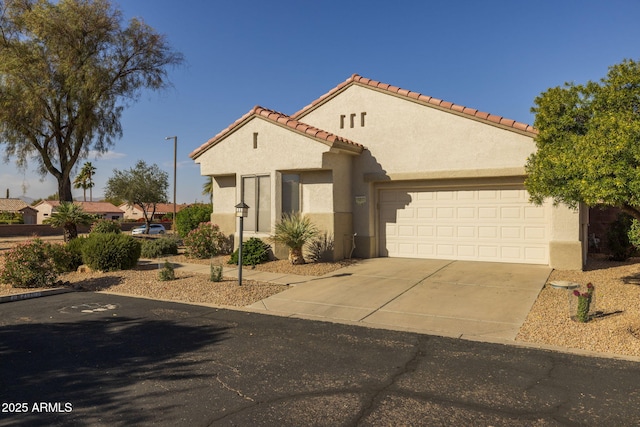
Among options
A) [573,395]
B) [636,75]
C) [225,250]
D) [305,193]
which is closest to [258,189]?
[305,193]

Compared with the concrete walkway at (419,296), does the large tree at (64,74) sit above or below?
above

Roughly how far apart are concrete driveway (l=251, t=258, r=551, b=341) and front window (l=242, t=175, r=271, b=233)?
11.7ft

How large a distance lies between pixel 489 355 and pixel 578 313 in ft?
7.60

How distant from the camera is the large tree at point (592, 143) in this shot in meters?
6.73

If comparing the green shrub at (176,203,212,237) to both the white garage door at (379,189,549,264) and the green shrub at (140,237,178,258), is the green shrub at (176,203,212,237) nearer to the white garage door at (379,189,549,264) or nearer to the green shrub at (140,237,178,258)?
the green shrub at (140,237,178,258)

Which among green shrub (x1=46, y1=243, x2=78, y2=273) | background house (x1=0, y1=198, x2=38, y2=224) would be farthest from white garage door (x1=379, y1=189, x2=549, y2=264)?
background house (x1=0, y1=198, x2=38, y2=224)

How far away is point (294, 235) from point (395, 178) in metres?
4.04

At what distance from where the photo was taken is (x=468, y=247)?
529 inches

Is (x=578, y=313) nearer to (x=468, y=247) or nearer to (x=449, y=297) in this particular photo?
(x=449, y=297)

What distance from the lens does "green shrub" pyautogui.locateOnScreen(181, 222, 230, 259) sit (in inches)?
588

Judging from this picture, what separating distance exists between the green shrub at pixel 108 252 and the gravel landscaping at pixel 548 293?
35 cm

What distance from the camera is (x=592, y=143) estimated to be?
715 centimetres

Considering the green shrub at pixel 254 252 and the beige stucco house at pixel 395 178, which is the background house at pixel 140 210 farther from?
the green shrub at pixel 254 252

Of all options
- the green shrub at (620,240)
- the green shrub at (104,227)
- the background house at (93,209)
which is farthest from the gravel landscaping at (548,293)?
the background house at (93,209)
